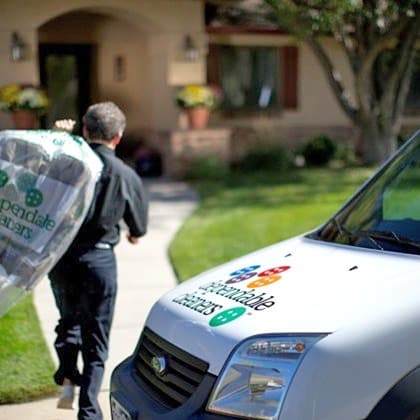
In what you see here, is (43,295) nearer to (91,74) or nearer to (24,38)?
(24,38)

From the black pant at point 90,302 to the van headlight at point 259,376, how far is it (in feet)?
4.55

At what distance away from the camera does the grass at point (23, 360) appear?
4.96 meters

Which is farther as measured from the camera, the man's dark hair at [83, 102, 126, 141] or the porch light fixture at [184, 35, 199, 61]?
the porch light fixture at [184, 35, 199, 61]

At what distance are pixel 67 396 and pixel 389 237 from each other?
6.88 ft

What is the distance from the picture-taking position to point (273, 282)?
11.3 ft

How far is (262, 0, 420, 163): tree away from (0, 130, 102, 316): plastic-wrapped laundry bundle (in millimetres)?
8528

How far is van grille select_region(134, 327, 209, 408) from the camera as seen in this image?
321 cm

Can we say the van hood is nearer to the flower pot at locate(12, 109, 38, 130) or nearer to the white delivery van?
the white delivery van

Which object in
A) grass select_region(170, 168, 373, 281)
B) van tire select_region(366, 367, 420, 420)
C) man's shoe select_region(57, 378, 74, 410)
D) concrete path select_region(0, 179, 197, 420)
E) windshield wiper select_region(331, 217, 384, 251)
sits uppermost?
windshield wiper select_region(331, 217, 384, 251)

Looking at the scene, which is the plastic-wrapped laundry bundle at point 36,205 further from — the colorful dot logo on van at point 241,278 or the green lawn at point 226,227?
the green lawn at point 226,227

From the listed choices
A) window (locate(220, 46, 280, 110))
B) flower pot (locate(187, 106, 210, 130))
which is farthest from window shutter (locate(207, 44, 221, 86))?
flower pot (locate(187, 106, 210, 130))

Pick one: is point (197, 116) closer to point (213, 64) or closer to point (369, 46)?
point (213, 64)

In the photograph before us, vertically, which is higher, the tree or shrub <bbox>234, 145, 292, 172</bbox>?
the tree

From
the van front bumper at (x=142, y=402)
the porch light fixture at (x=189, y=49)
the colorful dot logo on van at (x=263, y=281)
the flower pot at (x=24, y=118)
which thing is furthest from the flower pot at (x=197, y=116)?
the colorful dot logo on van at (x=263, y=281)
